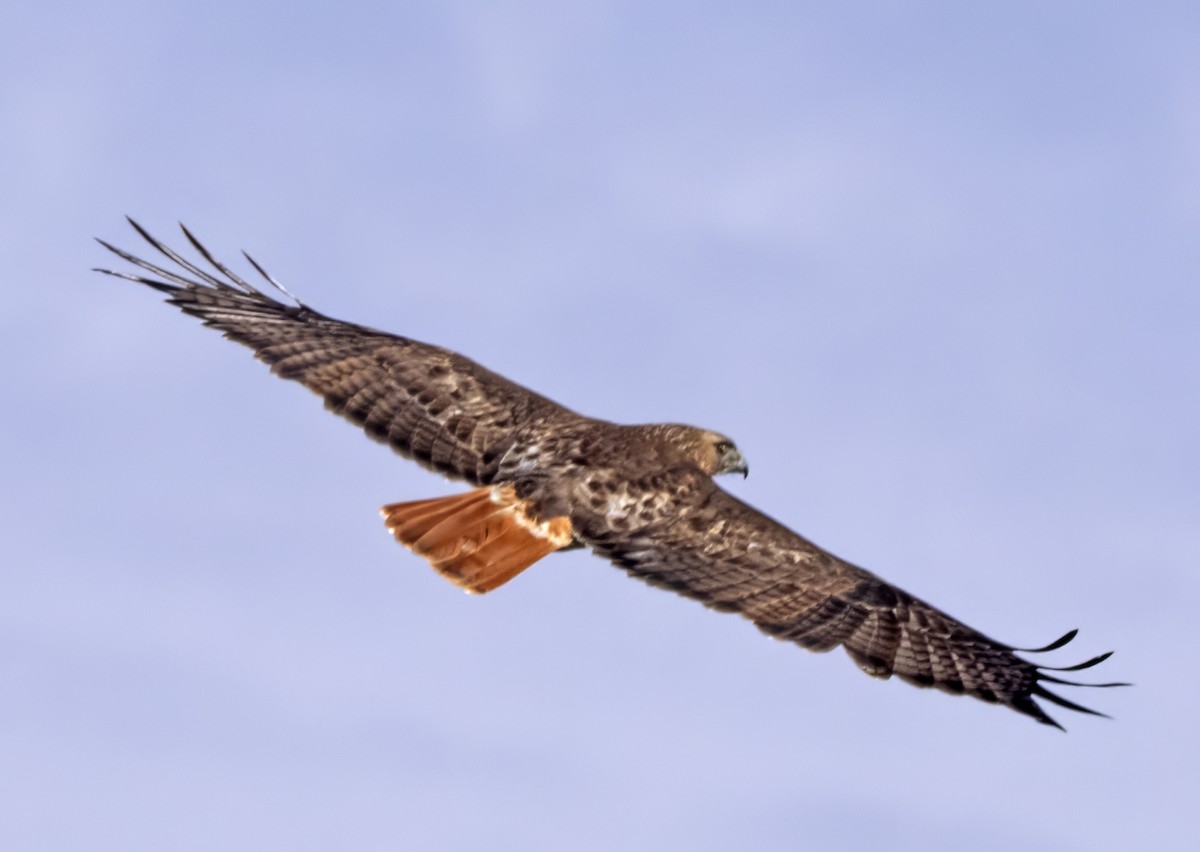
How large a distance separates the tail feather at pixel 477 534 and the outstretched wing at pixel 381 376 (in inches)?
23.5

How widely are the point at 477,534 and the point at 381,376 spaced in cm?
183

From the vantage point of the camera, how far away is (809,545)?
41.2 ft

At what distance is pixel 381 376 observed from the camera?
13727 mm

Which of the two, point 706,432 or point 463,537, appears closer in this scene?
point 463,537

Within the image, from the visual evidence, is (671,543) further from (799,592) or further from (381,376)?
(381,376)

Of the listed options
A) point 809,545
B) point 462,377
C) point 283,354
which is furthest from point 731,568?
point 283,354

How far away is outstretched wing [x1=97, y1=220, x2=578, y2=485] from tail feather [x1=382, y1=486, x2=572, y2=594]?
0.60 metres

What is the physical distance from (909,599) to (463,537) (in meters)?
2.87

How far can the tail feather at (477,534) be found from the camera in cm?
1230

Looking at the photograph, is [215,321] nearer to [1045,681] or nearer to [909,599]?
[909,599]

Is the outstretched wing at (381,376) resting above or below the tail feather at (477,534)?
above

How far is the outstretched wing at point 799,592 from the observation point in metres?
12.3

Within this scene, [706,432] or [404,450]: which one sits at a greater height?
[706,432]

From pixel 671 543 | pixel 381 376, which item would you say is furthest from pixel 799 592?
pixel 381 376
